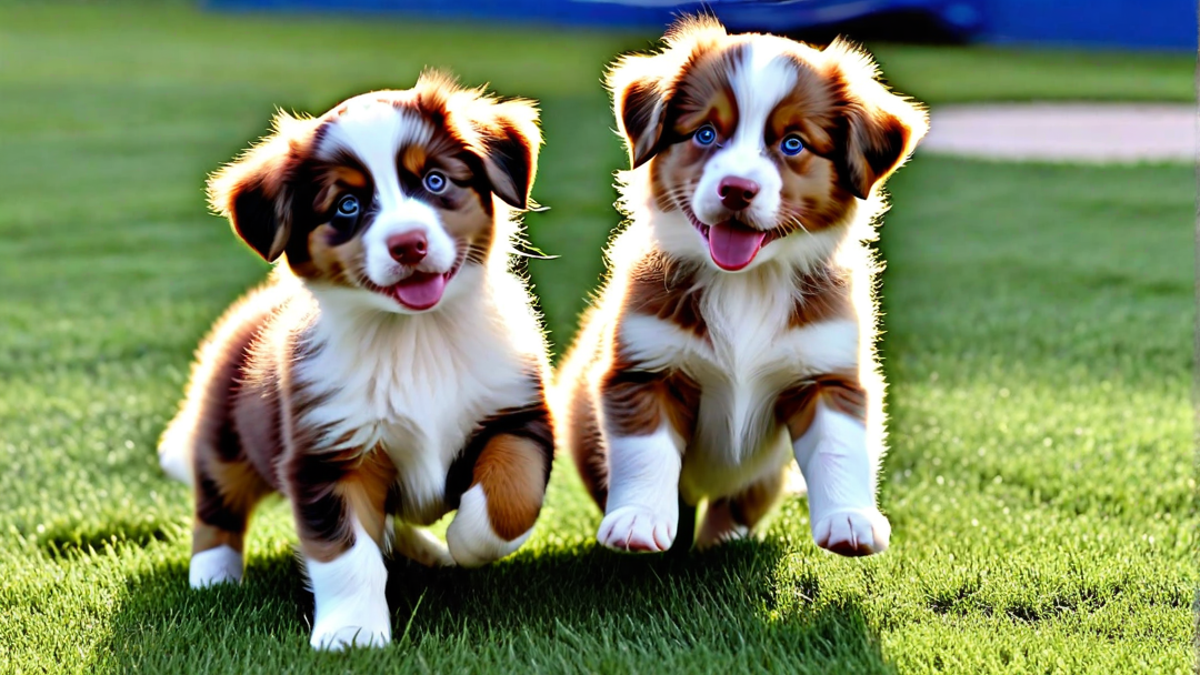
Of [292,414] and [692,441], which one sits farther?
[692,441]

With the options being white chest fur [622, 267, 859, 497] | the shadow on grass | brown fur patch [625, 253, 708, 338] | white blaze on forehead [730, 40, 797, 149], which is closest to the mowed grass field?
the shadow on grass

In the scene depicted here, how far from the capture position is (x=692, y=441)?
12.1ft

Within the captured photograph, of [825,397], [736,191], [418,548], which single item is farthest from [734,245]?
[418,548]

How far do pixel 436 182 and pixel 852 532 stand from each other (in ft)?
4.28

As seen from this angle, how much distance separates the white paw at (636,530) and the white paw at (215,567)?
3.75ft

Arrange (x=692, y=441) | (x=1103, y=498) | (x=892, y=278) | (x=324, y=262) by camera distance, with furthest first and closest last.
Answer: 1. (x=892, y=278)
2. (x=1103, y=498)
3. (x=692, y=441)
4. (x=324, y=262)

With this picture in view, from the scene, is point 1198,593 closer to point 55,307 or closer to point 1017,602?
point 1017,602

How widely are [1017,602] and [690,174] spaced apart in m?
1.36

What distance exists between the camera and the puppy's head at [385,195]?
3.08 meters

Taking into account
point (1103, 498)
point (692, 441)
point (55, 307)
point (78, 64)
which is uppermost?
point (692, 441)

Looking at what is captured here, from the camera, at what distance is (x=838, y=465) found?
3336 mm

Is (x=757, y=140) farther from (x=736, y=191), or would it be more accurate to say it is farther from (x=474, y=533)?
(x=474, y=533)

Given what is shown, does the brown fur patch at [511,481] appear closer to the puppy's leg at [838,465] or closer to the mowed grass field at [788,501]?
the mowed grass field at [788,501]

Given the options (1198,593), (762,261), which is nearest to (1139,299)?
(1198,593)
